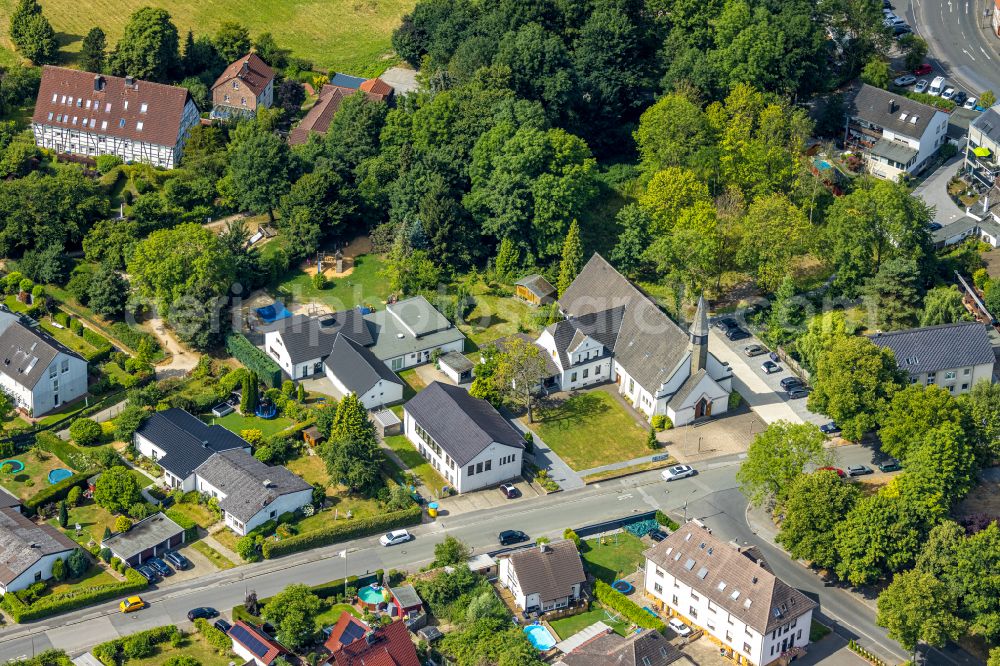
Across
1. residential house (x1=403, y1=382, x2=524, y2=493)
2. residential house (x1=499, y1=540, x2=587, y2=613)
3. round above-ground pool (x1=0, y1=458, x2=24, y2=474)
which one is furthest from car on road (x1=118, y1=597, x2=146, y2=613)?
residential house (x1=403, y1=382, x2=524, y2=493)

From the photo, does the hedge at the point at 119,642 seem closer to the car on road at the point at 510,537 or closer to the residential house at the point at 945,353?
the car on road at the point at 510,537

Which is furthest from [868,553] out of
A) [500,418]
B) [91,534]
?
[91,534]

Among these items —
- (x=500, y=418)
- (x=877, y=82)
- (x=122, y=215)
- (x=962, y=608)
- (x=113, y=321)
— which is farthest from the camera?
(x=877, y=82)

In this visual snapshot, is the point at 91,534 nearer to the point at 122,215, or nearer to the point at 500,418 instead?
the point at 500,418

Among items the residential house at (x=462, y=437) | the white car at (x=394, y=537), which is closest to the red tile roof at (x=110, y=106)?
the residential house at (x=462, y=437)

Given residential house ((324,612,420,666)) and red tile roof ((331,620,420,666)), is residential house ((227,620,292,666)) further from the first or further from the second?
red tile roof ((331,620,420,666))
